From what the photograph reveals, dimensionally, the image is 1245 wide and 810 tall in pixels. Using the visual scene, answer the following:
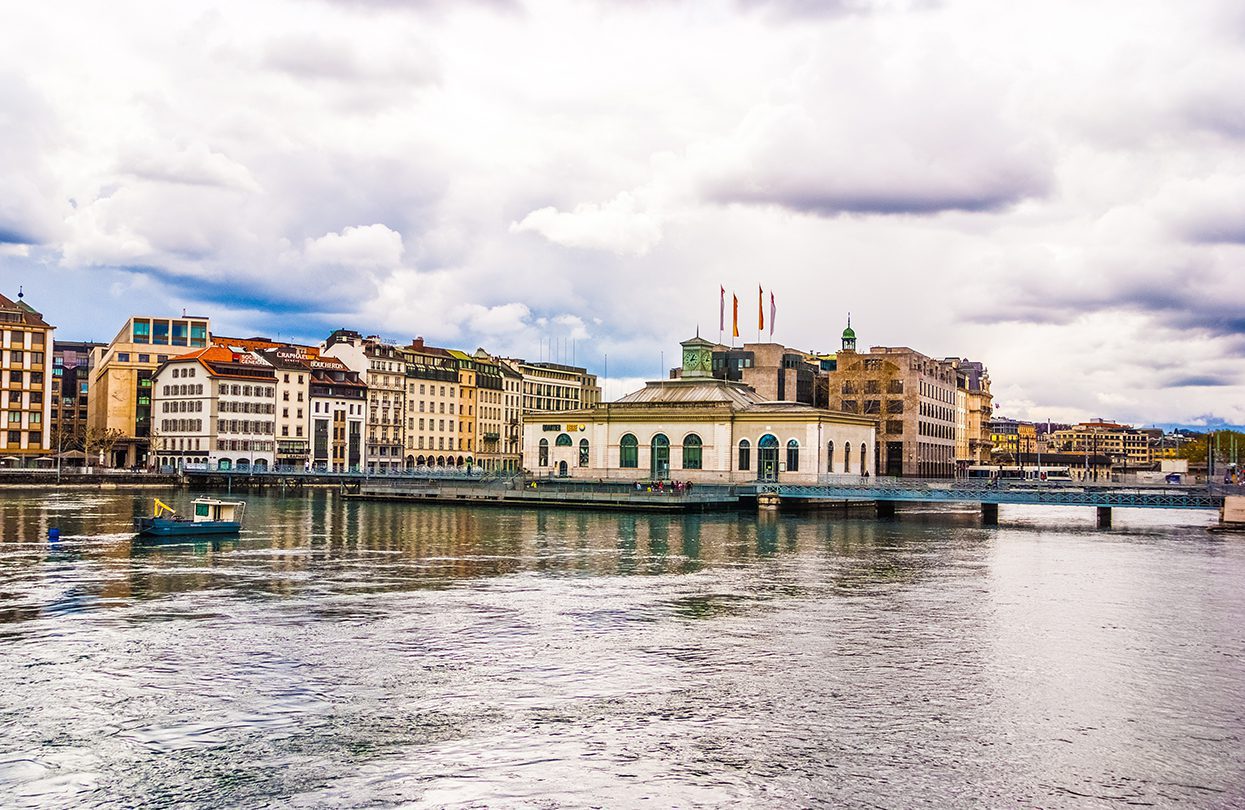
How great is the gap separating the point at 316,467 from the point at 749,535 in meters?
98.8

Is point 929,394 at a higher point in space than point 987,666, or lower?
higher

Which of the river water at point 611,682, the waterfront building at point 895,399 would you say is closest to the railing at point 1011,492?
the river water at point 611,682

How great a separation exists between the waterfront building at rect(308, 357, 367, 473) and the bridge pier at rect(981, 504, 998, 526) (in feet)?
309

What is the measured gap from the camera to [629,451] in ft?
419

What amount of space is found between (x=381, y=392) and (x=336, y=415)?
8.35 m

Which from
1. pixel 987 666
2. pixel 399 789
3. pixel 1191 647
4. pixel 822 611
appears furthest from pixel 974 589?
pixel 399 789

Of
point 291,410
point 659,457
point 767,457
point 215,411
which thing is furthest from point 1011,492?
point 215,411

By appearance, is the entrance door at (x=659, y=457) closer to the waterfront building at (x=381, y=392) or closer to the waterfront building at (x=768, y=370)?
the waterfront building at (x=768, y=370)

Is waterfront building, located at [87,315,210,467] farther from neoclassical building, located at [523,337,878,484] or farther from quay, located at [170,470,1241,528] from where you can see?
neoclassical building, located at [523,337,878,484]

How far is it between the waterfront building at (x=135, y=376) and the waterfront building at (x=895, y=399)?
309 ft

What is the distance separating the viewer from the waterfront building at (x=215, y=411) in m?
158

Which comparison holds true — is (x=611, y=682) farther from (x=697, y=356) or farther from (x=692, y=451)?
(x=697, y=356)

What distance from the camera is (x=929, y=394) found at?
173 meters

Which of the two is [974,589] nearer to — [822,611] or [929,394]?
[822,611]
